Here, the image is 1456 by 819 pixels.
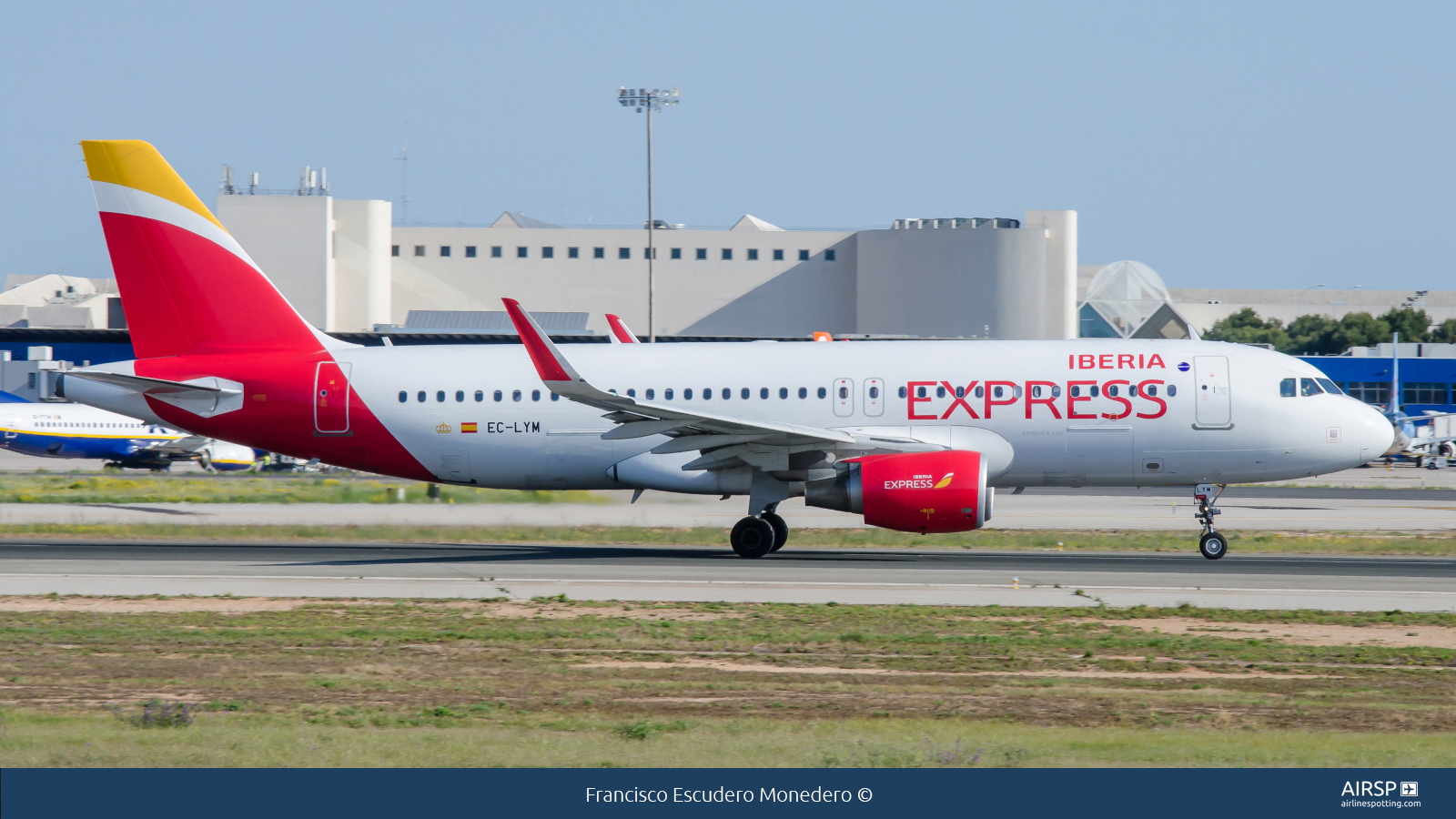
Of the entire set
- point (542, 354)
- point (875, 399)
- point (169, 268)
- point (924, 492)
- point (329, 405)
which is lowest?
point (924, 492)

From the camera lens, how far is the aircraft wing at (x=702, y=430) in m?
20.8

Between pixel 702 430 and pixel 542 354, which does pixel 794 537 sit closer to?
pixel 702 430

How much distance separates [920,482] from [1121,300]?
293ft

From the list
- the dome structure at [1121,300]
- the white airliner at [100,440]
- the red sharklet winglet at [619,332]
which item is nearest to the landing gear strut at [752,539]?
the red sharklet winglet at [619,332]

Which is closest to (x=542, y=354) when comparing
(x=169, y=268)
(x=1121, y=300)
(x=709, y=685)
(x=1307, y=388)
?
(x=169, y=268)

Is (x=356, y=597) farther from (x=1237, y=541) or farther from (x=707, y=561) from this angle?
(x=1237, y=541)

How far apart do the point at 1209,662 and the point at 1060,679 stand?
191 cm

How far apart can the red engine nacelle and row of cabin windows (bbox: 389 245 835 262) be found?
7194cm

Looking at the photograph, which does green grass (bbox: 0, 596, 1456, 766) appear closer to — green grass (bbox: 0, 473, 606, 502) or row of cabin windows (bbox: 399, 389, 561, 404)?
row of cabin windows (bbox: 399, 389, 561, 404)

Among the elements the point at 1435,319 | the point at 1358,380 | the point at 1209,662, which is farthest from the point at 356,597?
the point at 1435,319

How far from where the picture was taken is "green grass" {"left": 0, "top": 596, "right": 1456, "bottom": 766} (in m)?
9.13

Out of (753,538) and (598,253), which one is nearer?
(753,538)

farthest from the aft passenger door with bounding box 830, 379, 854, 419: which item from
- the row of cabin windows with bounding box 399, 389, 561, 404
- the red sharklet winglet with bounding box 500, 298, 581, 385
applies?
the row of cabin windows with bounding box 399, 389, 561, 404

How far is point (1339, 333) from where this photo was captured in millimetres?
124250
